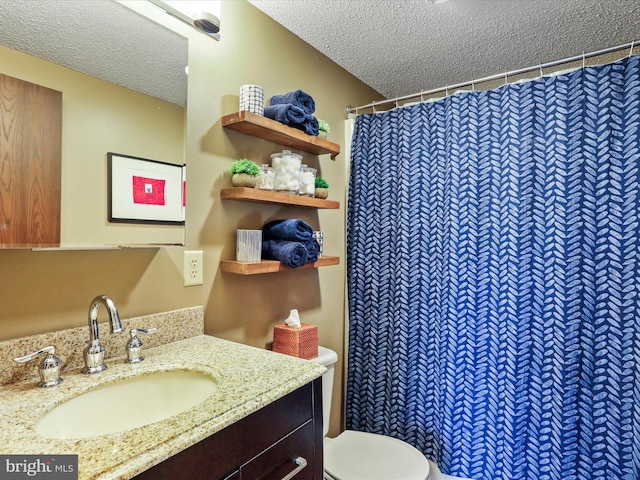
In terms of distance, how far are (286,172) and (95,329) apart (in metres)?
0.91

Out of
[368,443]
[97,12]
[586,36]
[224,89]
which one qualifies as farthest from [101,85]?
[586,36]

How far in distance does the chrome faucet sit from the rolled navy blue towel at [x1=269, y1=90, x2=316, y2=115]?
41.1 inches

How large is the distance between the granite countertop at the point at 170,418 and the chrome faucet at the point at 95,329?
3 centimetres

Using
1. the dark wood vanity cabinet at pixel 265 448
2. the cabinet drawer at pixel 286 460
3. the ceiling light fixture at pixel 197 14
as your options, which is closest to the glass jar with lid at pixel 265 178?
the ceiling light fixture at pixel 197 14

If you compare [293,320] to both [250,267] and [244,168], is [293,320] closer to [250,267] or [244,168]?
[250,267]

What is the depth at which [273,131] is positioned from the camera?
1.52m

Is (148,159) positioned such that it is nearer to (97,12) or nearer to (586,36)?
(97,12)

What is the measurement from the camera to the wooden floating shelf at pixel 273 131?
1.43m

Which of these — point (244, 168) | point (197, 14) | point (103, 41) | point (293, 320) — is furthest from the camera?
point (293, 320)

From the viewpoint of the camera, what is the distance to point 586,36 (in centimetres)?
Result: 182

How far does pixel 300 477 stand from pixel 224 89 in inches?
52.9

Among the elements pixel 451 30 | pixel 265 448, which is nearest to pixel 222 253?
pixel 265 448

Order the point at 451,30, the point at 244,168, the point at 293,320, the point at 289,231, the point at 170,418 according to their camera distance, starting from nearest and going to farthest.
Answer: the point at 170,418 < the point at 244,168 < the point at 289,231 < the point at 293,320 < the point at 451,30

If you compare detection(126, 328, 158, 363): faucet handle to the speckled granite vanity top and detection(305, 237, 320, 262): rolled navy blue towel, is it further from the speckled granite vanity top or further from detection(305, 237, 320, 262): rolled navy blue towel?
detection(305, 237, 320, 262): rolled navy blue towel
